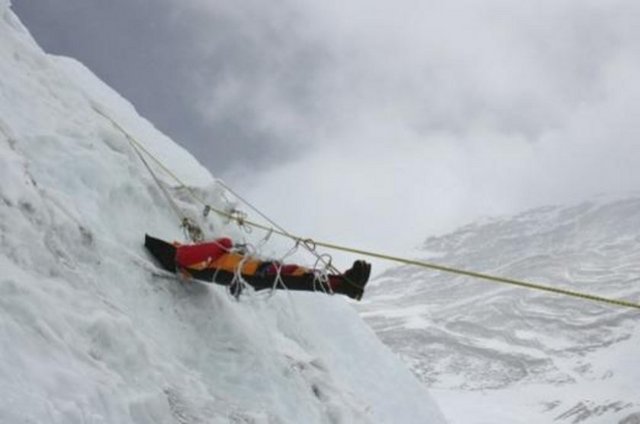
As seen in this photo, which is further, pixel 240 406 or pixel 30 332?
pixel 240 406

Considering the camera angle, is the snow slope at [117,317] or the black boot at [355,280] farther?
the black boot at [355,280]

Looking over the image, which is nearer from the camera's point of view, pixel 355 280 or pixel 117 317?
pixel 117 317

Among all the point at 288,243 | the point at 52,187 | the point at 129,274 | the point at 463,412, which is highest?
the point at 463,412

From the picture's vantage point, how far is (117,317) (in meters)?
6.93

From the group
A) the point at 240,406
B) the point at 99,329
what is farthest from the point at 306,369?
the point at 99,329

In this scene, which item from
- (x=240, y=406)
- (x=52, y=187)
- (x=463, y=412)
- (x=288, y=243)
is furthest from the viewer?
(x=463, y=412)

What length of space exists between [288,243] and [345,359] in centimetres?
401

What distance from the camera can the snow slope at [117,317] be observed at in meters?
5.69

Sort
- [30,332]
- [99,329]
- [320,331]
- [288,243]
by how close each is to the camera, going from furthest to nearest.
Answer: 1. [288,243]
2. [320,331]
3. [99,329]
4. [30,332]

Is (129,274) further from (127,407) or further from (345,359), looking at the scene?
(345,359)

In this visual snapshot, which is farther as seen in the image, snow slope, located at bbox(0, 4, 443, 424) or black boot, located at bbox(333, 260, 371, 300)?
black boot, located at bbox(333, 260, 371, 300)

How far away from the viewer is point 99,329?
6.52 metres

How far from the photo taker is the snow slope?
5691mm

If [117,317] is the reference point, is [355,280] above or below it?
above
